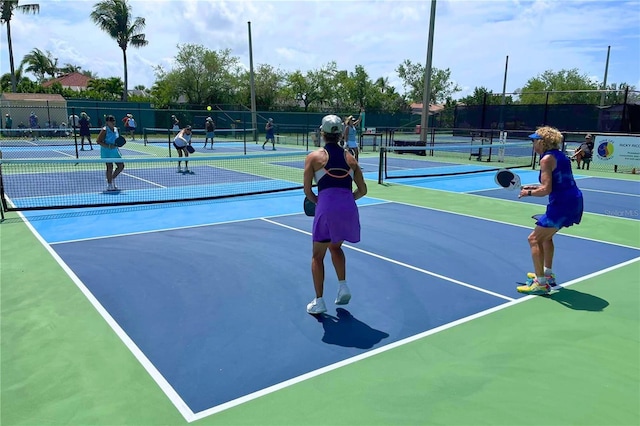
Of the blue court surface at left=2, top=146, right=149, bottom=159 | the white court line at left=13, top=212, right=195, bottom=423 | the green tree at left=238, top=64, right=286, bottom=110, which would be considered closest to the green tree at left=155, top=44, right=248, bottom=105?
the green tree at left=238, top=64, right=286, bottom=110

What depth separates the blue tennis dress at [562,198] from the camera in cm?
563

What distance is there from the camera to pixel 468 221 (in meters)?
Result: 9.95

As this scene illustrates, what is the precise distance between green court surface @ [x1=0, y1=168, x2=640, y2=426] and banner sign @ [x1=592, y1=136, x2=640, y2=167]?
15956 millimetres

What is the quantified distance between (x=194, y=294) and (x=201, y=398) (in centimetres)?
220

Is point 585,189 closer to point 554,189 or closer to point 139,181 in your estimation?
point 554,189

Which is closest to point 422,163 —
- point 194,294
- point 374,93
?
point 194,294

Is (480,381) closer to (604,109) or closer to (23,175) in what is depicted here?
(23,175)

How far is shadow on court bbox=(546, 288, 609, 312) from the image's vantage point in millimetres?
5551

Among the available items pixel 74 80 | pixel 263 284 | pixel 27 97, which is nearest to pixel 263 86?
pixel 27 97

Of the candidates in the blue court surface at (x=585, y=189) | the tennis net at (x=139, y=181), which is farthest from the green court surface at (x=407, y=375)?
the blue court surface at (x=585, y=189)

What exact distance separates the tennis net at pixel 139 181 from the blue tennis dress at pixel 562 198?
7.28 meters

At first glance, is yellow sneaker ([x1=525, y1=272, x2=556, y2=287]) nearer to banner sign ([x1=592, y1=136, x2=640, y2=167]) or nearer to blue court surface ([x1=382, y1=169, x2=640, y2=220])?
blue court surface ([x1=382, y1=169, x2=640, y2=220])

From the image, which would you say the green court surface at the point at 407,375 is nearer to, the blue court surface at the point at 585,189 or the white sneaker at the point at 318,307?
the white sneaker at the point at 318,307

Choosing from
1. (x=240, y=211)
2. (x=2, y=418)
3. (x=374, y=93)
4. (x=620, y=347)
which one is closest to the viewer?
(x=2, y=418)
